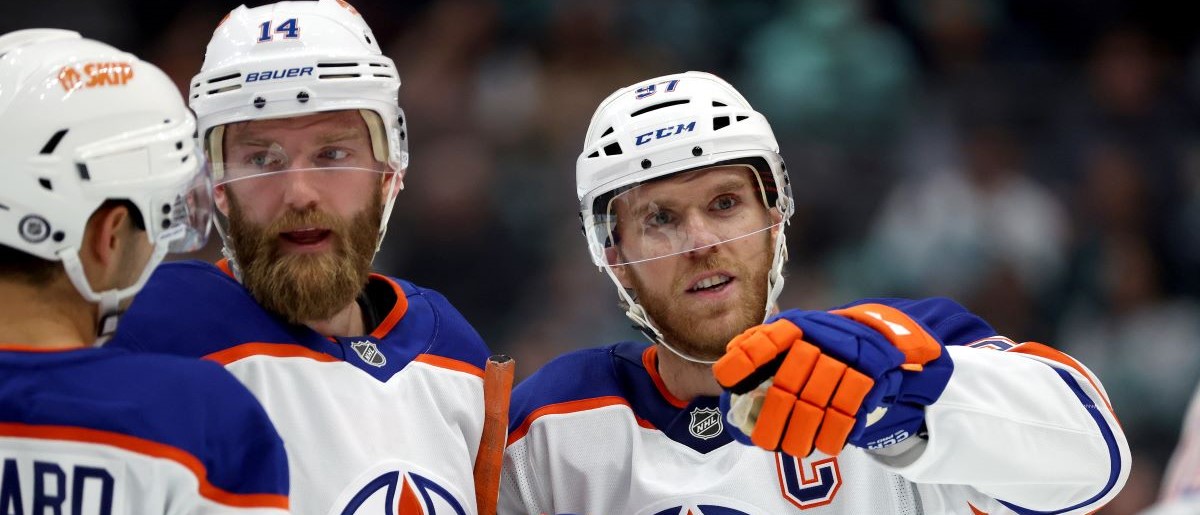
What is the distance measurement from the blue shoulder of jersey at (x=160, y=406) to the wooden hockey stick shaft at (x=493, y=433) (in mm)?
706

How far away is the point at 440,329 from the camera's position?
2814 millimetres

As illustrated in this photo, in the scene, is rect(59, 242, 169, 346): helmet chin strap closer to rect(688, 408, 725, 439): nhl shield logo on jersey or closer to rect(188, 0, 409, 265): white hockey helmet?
rect(188, 0, 409, 265): white hockey helmet

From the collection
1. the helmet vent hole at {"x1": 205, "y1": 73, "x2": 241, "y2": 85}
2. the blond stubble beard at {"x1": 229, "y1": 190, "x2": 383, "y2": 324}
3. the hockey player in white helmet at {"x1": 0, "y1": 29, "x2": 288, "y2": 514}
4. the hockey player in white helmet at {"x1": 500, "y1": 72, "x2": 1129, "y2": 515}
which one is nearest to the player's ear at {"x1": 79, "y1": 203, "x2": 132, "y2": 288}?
the hockey player in white helmet at {"x1": 0, "y1": 29, "x2": 288, "y2": 514}

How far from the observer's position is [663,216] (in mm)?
2816

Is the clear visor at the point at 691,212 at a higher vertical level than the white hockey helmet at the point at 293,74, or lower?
lower

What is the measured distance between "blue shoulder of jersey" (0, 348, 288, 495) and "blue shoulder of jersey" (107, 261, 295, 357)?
480 mm

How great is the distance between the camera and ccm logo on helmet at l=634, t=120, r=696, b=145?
107 inches

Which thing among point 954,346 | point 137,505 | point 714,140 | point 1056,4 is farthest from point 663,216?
point 1056,4

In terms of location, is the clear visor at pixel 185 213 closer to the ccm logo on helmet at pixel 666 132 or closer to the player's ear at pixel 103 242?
the player's ear at pixel 103 242

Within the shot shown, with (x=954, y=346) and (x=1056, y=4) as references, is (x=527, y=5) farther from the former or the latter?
(x=954, y=346)

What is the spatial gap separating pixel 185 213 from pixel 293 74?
568 millimetres

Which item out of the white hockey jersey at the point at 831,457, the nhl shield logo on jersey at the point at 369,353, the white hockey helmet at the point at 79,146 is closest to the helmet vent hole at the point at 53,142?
the white hockey helmet at the point at 79,146

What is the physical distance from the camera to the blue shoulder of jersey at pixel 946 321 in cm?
256

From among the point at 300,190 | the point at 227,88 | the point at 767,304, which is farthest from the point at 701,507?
the point at 227,88
